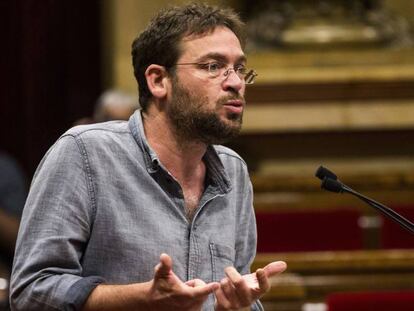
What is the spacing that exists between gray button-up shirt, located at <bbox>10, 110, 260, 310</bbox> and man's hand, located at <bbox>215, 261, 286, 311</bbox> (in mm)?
192

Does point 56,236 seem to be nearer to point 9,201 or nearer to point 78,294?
point 78,294

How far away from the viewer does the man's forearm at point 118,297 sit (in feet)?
6.79

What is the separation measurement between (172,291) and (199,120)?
477 millimetres

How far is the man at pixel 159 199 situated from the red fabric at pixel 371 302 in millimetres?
659

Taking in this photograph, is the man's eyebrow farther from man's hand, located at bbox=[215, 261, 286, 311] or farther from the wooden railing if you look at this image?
the wooden railing

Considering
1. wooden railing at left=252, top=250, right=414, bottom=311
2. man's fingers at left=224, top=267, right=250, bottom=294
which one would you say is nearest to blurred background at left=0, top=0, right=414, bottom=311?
wooden railing at left=252, top=250, right=414, bottom=311

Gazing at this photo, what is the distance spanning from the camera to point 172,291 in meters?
2.03

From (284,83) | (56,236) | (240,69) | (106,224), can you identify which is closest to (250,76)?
(240,69)

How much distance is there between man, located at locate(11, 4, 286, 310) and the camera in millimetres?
2125

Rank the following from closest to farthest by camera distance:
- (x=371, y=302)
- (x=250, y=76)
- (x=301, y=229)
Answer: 1. (x=250, y=76)
2. (x=371, y=302)
3. (x=301, y=229)

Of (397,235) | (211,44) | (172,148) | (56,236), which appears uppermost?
(211,44)

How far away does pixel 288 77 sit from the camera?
19.1 feet

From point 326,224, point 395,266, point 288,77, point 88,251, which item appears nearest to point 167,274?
point 88,251

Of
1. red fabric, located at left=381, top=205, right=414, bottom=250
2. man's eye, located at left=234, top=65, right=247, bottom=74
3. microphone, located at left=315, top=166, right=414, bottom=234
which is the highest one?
man's eye, located at left=234, top=65, right=247, bottom=74
